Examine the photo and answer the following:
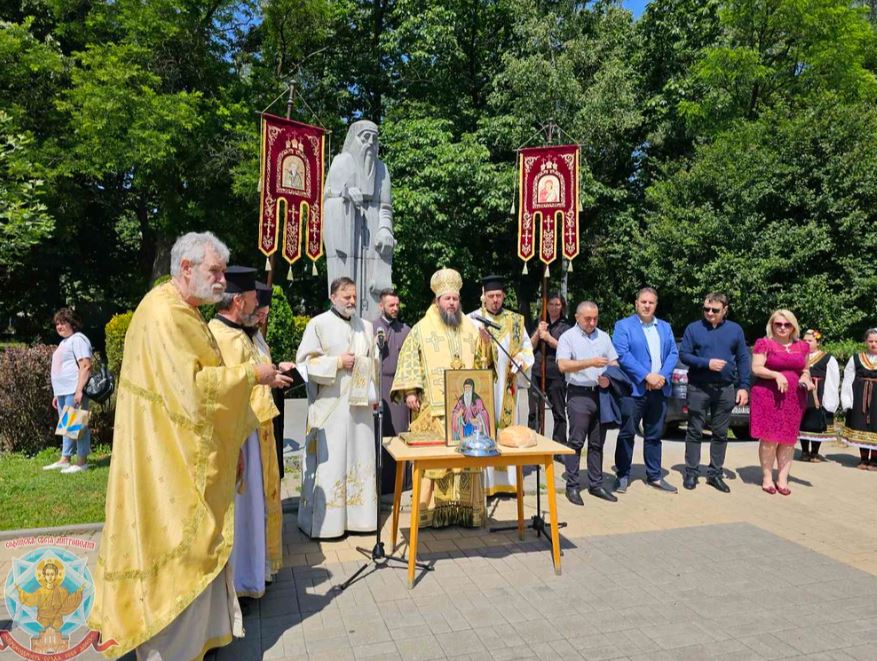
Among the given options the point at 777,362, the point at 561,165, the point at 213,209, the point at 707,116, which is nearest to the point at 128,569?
A: the point at 777,362

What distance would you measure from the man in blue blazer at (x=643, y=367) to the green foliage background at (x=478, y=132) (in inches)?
322

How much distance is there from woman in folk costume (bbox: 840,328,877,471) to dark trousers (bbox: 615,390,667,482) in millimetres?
3250

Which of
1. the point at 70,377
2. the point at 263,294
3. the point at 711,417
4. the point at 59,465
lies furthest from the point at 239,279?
the point at 711,417

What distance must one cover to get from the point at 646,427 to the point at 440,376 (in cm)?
284

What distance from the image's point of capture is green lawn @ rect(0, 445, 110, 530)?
545 cm

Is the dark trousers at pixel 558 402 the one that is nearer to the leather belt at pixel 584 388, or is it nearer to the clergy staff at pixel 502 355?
the leather belt at pixel 584 388

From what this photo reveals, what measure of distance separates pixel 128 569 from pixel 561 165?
7.16m

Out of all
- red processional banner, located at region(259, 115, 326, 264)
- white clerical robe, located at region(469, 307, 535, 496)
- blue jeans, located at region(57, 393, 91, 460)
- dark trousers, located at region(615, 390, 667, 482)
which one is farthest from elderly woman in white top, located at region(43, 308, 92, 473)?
dark trousers, located at region(615, 390, 667, 482)

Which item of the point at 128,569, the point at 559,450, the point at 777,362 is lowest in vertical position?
the point at 128,569

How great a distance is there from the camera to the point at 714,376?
21.9 feet

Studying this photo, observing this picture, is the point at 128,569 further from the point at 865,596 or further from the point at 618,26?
the point at 618,26

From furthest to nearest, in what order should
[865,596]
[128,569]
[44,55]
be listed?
1. [44,55]
2. [865,596]
3. [128,569]

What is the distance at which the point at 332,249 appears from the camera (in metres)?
9.79

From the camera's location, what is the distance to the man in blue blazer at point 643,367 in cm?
652
